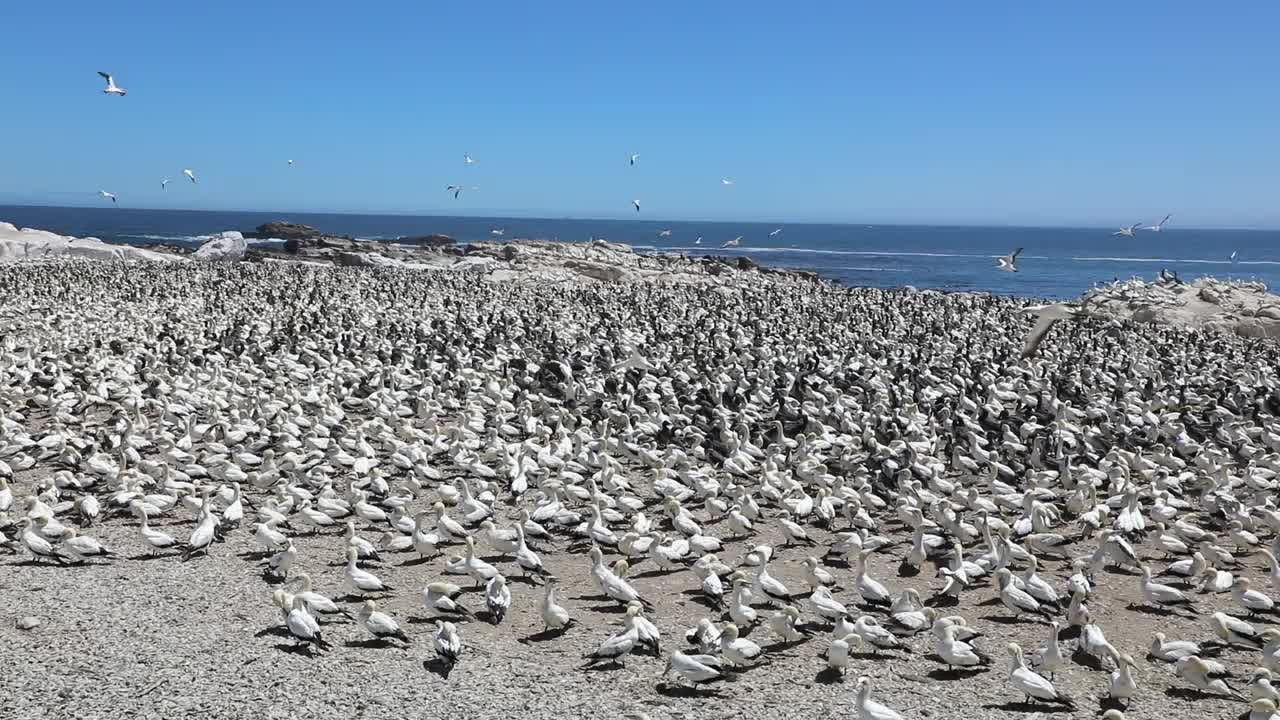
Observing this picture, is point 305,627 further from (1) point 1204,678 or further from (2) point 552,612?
(1) point 1204,678

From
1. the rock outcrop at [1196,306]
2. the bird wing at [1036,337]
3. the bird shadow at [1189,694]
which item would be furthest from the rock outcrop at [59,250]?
the bird shadow at [1189,694]

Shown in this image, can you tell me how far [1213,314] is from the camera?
3694 centimetres

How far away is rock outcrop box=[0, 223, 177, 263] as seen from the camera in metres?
50.3

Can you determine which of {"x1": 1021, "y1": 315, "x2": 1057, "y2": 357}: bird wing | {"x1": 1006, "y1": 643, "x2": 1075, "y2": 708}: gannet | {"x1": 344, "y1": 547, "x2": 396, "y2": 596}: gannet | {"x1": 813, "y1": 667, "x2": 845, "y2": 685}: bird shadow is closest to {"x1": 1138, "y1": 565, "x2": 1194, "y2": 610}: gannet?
{"x1": 1006, "y1": 643, "x2": 1075, "y2": 708}: gannet

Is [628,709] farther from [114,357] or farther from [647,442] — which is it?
[114,357]

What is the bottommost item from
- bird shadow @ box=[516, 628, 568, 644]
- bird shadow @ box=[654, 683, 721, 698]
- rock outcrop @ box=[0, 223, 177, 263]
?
bird shadow @ box=[654, 683, 721, 698]

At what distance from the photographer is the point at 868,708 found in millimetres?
7590

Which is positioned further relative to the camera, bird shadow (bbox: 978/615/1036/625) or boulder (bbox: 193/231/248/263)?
boulder (bbox: 193/231/248/263)

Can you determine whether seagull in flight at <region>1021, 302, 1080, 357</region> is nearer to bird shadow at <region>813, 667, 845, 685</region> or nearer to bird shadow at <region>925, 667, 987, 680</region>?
bird shadow at <region>925, 667, 987, 680</region>

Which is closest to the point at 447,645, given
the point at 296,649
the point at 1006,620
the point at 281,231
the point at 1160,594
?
the point at 296,649

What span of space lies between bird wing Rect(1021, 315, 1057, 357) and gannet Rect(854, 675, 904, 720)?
21.1 metres

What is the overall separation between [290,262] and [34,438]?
127 feet

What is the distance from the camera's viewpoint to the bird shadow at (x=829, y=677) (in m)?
8.59

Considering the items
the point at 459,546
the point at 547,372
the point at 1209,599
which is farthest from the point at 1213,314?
the point at 459,546
